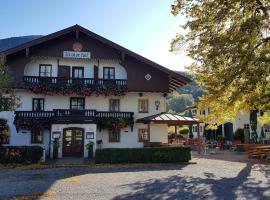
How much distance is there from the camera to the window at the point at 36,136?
29.0 meters

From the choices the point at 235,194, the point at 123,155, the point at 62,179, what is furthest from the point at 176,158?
the point at 235,194

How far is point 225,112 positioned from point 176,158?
4646 mm

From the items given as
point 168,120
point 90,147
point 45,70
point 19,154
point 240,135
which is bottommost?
point 19,154

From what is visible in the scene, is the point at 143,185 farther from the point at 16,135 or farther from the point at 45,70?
the point at 45,70

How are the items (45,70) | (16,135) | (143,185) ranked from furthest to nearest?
(45,70) < (16,135) < (143,185)

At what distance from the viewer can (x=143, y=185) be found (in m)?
14.2

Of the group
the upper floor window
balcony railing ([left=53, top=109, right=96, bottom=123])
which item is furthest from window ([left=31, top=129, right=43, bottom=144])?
the upper floor window

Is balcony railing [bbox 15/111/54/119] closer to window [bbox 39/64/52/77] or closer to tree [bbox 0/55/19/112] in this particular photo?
tree [bbox 0/55/19/112]

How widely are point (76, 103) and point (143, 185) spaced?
1736cm

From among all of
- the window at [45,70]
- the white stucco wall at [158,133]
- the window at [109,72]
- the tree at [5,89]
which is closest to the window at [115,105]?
the window at [109,72]

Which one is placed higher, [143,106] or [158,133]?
[143,106]

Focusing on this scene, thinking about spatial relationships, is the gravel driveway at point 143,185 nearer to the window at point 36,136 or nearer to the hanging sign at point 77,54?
the window at point 36,136

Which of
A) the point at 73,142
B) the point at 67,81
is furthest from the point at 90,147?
the point at 67,81

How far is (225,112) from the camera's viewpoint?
22641mm
